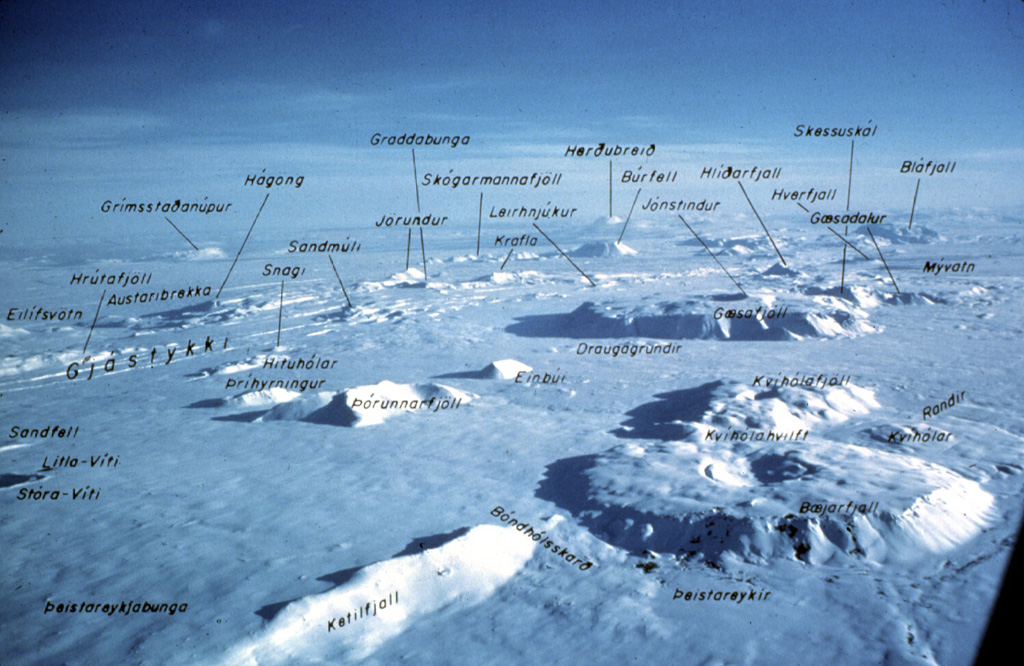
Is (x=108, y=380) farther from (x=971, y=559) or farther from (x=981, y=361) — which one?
(x=981, y=361)

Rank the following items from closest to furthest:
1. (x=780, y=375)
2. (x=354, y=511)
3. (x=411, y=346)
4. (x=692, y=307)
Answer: (x=354, y=511) < (x=780, y=375) < (x=411, y=346) < (x=692, y=307)

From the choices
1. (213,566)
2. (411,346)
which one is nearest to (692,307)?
(411,346)

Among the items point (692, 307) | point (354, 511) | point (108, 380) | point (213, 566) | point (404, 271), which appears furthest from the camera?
point (404, 271)

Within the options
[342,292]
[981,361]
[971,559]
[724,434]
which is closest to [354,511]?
[724,434]

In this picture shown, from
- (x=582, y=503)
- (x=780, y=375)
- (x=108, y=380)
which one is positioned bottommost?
(x=108, y=380)

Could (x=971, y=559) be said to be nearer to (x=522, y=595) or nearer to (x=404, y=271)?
(x=522, y=595)

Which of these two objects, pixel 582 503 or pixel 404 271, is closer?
pixel 582 503

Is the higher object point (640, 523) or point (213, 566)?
point (640, 523)
